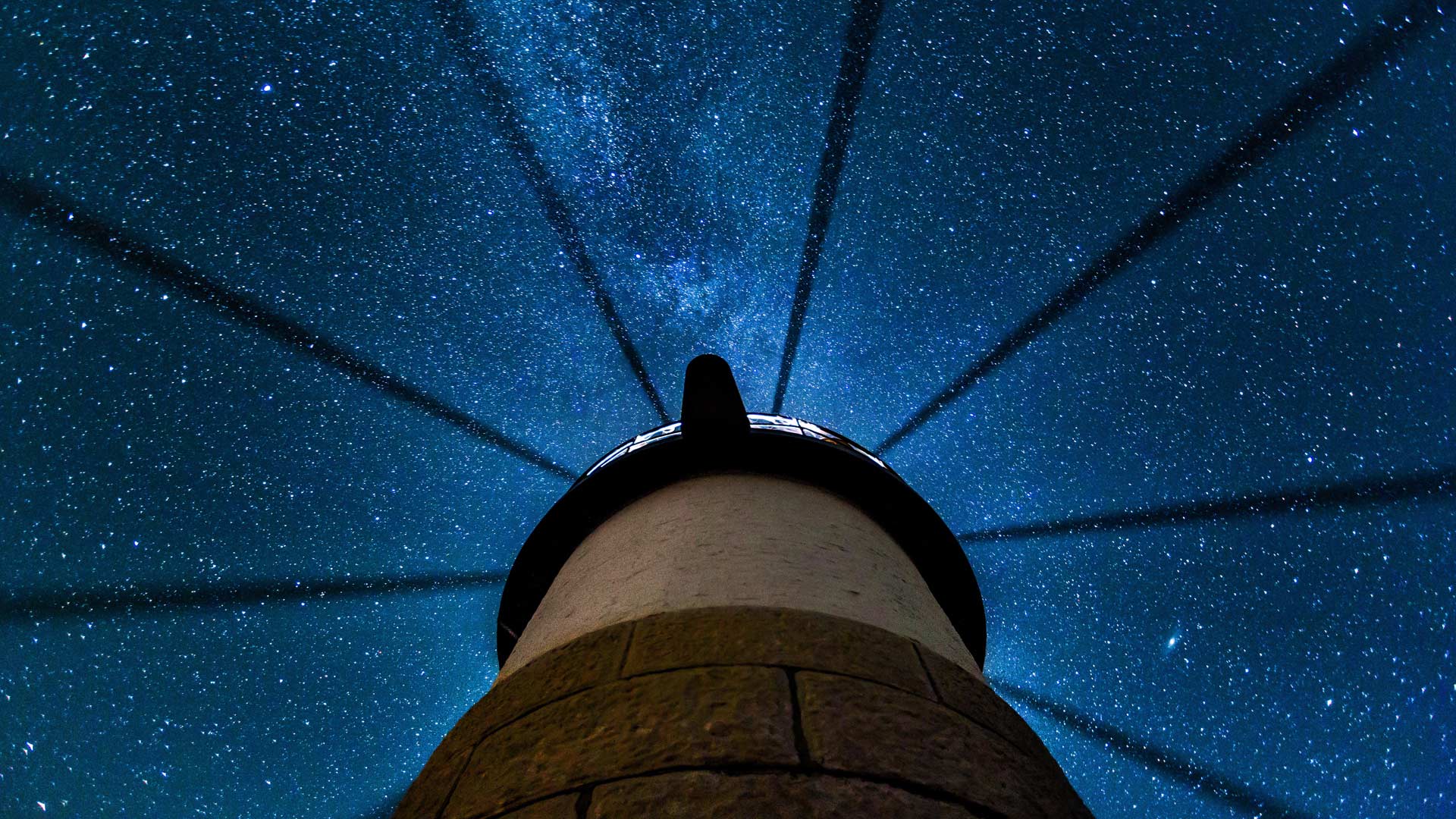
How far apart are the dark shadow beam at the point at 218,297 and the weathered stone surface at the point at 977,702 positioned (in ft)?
11.4

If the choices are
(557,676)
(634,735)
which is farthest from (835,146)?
(634,735)

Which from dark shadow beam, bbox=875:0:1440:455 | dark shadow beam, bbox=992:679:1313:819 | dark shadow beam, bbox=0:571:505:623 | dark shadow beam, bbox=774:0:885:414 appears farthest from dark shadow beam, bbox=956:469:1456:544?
dark shadow beam, bbox=0:571:505:623

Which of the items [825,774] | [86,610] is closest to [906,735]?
[825,774]

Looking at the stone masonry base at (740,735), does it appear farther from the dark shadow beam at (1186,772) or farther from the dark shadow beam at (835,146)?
the dark shadow beam at (1186,772)

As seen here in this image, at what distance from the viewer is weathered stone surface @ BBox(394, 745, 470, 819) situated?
5.04ft

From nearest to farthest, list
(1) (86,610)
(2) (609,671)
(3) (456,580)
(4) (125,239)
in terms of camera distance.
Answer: (2) (609,671)
(4) (125,239)
(1) (86,610)
(3) (456,580)

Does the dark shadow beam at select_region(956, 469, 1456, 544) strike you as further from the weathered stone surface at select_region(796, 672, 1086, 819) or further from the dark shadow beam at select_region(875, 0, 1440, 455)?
the weathered stone surface at select_region(796, 672, 1086, 819)

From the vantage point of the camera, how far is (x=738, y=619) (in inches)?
70.6

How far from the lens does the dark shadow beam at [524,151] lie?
3268 millimetres

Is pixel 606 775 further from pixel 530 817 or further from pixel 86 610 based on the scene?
pixel 86 610

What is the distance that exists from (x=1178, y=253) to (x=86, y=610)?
6349 mm

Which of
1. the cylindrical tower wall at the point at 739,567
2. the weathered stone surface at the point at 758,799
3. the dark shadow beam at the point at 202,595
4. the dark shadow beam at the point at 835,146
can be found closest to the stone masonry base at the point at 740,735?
the weathered stone surface at the point at 758,799

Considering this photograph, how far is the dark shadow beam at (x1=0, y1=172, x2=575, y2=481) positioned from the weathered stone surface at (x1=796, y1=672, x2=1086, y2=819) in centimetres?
346

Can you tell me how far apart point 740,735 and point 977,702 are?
0.71 m
